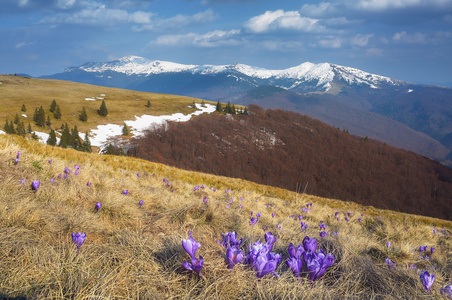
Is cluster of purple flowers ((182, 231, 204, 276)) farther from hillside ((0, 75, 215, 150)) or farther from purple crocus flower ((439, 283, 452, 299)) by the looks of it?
hillside ((0, 75, 215, 150))

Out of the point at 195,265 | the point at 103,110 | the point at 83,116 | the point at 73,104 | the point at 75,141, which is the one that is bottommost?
the point at 75,141

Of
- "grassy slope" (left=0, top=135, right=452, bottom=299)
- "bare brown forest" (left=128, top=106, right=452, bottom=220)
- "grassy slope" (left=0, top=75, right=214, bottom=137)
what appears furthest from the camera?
"bare brown forest" (left=128, top=106, right=452, bottom=220)

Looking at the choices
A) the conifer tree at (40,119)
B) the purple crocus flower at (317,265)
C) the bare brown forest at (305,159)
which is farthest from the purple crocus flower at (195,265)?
the conifer tree at (40,119)

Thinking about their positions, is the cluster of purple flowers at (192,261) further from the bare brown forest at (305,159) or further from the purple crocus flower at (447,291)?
the bare brown forest at (305,159)

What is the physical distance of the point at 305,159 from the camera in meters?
96.8

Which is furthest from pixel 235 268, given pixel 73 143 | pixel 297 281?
pixel 73 143

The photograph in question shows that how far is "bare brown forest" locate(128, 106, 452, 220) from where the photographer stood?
251 ft

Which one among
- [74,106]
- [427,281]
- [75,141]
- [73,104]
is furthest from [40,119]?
[427,281]

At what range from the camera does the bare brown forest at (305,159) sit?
3017 inches

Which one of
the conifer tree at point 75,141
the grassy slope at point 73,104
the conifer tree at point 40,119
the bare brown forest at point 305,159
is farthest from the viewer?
the bare brown forest at point 305,159

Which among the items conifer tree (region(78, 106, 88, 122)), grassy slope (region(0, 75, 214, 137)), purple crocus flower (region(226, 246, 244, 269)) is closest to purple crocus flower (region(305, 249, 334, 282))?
purple crocus flower (region(226, 246, 244, 269))

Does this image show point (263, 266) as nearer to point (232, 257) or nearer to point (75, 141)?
point (232, 257)

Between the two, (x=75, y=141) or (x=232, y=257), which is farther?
(x=75, y=141)

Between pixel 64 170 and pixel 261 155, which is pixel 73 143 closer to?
pixel 64 170
